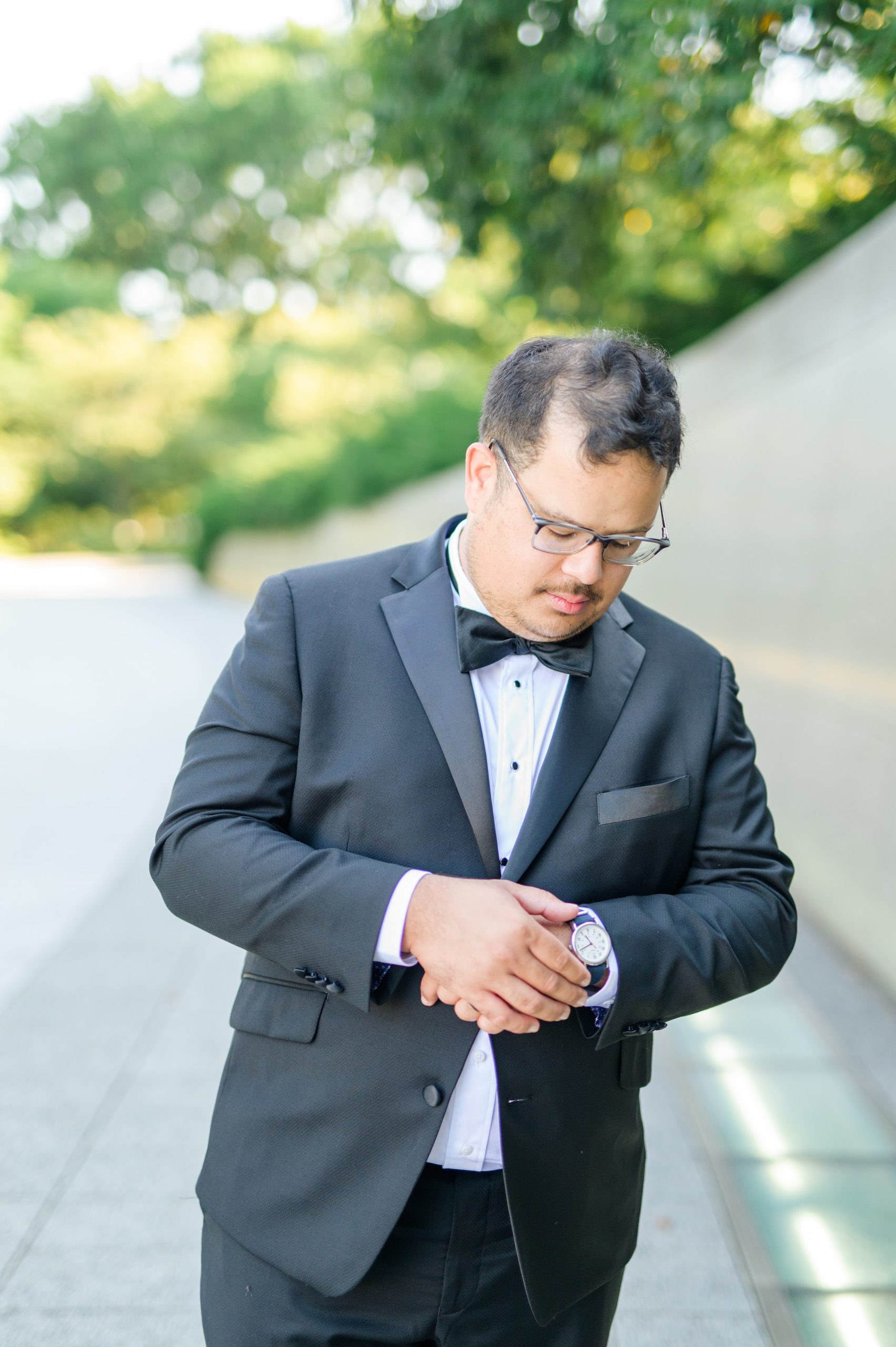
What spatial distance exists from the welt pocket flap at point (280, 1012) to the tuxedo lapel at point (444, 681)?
0.32m

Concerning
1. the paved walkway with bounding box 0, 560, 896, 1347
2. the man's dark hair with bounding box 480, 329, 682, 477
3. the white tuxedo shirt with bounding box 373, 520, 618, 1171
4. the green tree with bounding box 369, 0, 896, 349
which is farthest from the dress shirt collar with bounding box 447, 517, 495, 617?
the green tree with bounding box 369, 0, 896, 349

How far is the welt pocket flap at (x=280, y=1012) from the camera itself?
169cm

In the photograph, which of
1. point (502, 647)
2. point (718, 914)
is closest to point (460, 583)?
point (502, 647)

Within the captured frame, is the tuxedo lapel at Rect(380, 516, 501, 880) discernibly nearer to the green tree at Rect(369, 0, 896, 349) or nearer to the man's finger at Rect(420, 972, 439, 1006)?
the man's finger at Rect(420, 972, 439, 1006)

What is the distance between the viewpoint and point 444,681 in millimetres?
1710

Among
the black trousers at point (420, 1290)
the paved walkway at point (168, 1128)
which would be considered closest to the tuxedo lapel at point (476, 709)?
the black trousers at point (420, 1290)

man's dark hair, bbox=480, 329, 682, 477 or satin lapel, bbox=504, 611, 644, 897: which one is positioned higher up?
man's dark hair, bbox=480, 329, 682, 477

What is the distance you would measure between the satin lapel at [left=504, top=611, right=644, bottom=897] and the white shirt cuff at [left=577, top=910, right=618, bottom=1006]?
0.34 ft

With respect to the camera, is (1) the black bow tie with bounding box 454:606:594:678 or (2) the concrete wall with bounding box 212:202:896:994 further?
(2) the concrete wall with bounding box 212:202:896:994

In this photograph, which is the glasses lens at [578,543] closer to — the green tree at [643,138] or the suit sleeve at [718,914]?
the suit sleeve at [718,914]

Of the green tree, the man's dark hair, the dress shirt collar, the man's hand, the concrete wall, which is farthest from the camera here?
the concrete wall

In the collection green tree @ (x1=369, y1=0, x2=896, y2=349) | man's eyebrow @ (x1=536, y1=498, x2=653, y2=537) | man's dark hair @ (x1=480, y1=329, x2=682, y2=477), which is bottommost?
man's eyebrow @ (x1=536, y1=498, x2=653, y2=537)

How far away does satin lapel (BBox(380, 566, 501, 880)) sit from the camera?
5.44 feet

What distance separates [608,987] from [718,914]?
0.21 m
